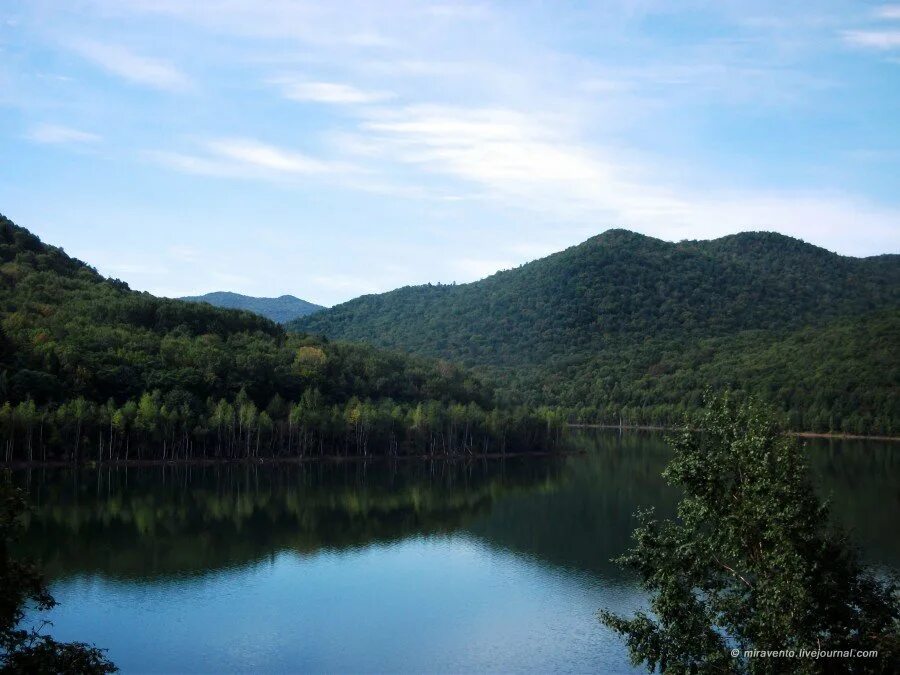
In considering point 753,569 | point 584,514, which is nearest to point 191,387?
point 584,514

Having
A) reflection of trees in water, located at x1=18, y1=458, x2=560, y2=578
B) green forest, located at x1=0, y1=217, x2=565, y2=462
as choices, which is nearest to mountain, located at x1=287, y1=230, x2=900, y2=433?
green forest, located at x1=0, y1=217, x2=565, y2=462

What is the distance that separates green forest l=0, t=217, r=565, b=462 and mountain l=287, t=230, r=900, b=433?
32.2m

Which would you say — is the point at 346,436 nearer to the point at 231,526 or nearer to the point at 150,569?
the point at 231,526

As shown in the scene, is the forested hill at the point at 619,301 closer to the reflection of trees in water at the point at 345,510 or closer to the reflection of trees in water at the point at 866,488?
the reflection of trees in water at the point at 866,488

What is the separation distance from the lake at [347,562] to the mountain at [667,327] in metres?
52.1

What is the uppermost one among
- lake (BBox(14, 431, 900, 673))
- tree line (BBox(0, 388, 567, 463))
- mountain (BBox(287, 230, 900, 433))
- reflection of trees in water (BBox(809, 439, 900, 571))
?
mountain (BBox(287, 230, 900, 433))

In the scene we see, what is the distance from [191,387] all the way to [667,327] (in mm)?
109994

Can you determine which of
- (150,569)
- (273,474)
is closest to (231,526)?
(150,569)

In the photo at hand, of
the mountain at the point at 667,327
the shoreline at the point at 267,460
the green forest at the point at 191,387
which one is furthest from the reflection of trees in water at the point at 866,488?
the green forest at the point at 191,387

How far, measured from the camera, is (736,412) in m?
17.0

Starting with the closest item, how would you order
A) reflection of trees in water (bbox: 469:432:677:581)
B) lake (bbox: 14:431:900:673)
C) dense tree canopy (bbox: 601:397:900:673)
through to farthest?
dense tree canopy (bbox: 601:397:900:673) < lake (bbox: 14:431:900:673) < reflection of trees in water (bbox: 469:432:677:581)

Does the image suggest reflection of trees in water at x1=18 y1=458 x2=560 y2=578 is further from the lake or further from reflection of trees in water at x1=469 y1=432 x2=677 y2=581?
reflection of trees in water at x1=469 y1=432 x2=677 y2=581

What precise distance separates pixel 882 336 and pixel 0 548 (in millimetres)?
129465

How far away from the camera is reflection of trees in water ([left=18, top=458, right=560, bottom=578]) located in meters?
38.2
